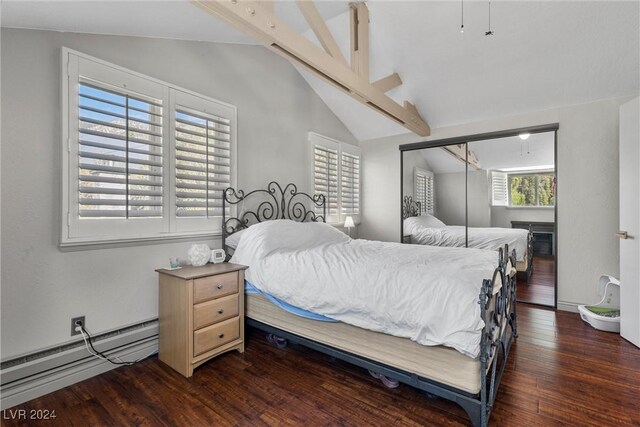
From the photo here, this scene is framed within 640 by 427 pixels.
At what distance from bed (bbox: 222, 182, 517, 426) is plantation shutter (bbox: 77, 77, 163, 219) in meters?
0.78

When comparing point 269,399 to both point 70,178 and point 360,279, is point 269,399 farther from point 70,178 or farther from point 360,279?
point 70,178

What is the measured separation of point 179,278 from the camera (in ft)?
6.97

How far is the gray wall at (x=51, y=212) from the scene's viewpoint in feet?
5.98

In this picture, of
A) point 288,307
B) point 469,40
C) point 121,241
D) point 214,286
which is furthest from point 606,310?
point 121,241

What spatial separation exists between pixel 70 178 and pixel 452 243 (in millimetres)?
4281

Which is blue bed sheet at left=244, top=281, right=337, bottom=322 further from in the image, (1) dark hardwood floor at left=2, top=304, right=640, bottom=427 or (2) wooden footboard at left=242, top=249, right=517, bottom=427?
(1) dark hardwood floor at left=2, top=304, right=640, bottom=427

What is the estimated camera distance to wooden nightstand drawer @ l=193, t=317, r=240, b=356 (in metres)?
2.14

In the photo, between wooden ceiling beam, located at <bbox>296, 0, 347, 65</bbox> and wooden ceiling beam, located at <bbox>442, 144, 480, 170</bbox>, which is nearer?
wooden ceiling beam, located at <bbox>296, 0, 347, 65</bbox>

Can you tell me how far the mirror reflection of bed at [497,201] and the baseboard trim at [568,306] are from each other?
7cm

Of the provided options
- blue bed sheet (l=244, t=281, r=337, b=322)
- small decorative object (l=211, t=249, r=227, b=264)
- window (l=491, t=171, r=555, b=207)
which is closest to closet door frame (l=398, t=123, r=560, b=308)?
window (l=491, t=171, r=555, b=207)

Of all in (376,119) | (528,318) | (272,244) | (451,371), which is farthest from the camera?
(376,119)

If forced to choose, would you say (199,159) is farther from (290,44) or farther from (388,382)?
(388,382)

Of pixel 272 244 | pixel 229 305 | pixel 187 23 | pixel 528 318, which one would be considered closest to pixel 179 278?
pixel 229 305

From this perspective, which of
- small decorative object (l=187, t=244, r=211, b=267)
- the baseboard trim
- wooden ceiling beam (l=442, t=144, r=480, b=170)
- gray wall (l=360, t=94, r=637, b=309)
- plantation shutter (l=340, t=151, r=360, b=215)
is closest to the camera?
small decorative object (l=187, t=244, r=211, b=267)
